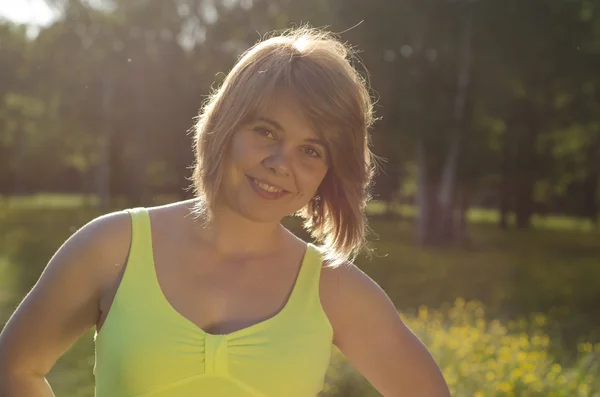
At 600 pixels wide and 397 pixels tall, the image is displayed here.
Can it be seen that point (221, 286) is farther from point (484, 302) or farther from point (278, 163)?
point (484, 302)

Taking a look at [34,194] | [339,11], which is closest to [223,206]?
[339,11]

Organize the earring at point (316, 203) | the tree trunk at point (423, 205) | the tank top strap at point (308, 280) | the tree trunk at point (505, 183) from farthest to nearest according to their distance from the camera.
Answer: the tree trunk at point (505, 183), the tree trunk at point (423, 205), the earring at point (316, 203), the tank top strap at point (308, 280)

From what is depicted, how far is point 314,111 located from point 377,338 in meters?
0.58

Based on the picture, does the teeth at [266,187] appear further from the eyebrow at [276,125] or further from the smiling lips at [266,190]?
the eyebrow at [276,125]

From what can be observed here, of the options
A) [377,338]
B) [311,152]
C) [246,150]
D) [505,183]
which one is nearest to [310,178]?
[311,152]

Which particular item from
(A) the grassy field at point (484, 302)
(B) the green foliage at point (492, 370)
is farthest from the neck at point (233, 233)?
(B) the green foliage at point (492, 370)

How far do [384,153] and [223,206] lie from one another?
24.2 metres

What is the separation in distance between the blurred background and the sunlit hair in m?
3.93

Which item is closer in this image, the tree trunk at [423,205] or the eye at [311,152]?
the eye at [311,152]

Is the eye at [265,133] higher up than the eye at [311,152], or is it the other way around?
the eye at [265,133]

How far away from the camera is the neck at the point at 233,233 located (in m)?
2.11

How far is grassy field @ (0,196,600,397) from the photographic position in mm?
6413

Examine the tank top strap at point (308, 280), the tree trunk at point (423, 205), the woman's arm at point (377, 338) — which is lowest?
the tree trunk at point (423, 205)

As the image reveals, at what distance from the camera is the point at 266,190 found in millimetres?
2033
